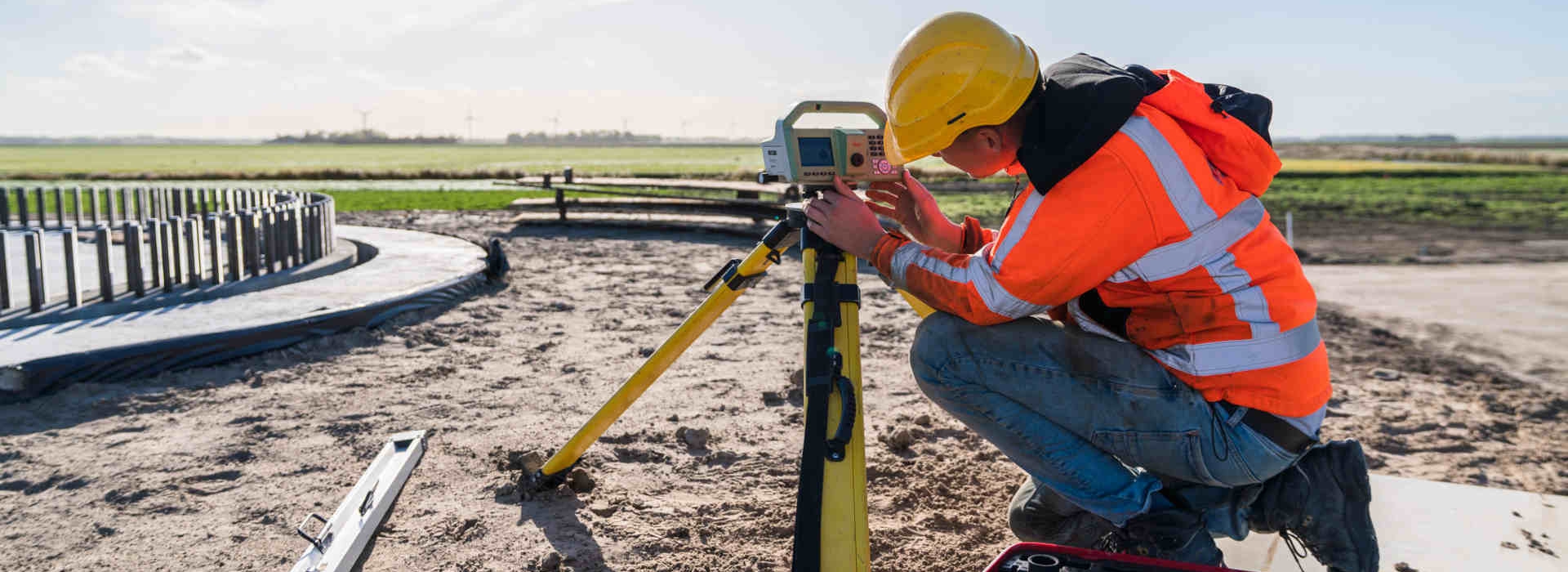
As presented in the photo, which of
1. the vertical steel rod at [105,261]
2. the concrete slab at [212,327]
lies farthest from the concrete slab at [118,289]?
the concrete slab at [212,327]

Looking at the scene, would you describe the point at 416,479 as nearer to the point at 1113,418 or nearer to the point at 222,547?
the point at 222,547

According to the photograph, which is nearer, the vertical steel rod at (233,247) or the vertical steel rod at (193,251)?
the vertical steel rod at (193,251)

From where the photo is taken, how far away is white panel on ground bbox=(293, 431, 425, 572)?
2701 millimetres

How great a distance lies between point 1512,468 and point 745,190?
32.2 ft

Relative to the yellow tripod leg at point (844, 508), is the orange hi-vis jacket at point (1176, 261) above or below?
above

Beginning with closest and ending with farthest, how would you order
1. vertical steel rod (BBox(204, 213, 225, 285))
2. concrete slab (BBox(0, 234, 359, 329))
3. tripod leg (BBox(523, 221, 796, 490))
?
tripod leg (BBox(523, 221, 796, 490)), concrete slab (BBox(0, 234, 359, 329)), vertical steel rod (BBox(204, 213, 225, 285))

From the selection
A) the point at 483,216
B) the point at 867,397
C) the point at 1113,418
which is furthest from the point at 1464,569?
the point at 483,216

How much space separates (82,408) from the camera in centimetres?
430

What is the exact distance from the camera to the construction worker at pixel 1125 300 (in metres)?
2.11

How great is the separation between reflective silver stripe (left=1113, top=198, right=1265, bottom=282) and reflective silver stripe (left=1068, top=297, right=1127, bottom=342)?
0.25m

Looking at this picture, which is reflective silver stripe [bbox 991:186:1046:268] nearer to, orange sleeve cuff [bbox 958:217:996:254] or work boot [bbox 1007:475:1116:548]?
orange sleeve cuff [bbox 958:217:996:254]

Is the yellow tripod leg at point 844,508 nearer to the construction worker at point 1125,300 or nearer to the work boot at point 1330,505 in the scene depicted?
the construction worker at point 1125,300

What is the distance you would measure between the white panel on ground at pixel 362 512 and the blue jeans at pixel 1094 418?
1.71m

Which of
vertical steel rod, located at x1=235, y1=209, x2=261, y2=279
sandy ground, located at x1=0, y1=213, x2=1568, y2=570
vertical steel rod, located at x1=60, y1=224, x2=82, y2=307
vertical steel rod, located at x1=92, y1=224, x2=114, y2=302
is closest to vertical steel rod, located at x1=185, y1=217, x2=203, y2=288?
vertical steel rod, located at x1=235, y1=209, x2=261, y2=279
